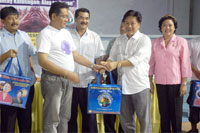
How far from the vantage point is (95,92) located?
2941 mm

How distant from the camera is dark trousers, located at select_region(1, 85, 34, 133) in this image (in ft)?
9.80

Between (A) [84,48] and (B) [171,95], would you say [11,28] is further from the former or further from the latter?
(B) [171,95]

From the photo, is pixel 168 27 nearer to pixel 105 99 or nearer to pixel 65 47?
pixel 105 99

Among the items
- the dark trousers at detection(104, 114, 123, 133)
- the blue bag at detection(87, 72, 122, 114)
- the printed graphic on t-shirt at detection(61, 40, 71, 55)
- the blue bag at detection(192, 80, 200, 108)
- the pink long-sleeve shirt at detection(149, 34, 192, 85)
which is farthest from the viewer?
the dark trousers at detection(104, 114, 123, 133)

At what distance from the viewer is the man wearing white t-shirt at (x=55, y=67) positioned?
8.79 feet

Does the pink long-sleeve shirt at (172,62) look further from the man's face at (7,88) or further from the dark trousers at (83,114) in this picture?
the man's face at (7,88)

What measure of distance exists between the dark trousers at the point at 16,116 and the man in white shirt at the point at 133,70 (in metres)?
0.94

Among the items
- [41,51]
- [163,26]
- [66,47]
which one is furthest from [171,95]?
[41,51]

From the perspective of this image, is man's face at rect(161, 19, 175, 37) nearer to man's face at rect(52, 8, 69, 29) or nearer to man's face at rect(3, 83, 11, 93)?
man's face at rect(52, 8, 69, 29)

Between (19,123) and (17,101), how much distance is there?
324mm

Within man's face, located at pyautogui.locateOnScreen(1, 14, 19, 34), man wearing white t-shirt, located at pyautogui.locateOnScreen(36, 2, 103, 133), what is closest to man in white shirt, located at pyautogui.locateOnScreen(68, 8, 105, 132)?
man wearing white t-shirt, located at pyautogui.locateOnScreen(36, 2, 103, 133)

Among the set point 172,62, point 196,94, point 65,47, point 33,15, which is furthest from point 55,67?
point 33,15

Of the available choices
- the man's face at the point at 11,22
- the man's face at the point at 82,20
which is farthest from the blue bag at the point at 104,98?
the man's face at the point at 11,22

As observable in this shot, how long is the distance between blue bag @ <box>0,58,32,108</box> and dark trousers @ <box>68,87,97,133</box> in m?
0.56
